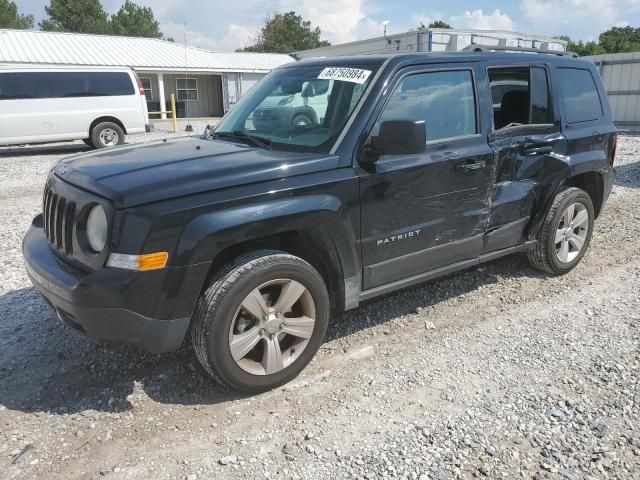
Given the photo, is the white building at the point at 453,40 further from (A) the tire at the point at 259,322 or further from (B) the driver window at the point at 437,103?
(A) the tire at the point at 259,322

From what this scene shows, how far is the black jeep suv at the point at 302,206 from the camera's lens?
2.75m

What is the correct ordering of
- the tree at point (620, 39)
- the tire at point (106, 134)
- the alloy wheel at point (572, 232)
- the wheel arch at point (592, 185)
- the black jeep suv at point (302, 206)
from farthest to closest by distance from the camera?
the tree at point (620, 39), the tire at point (106, 134), the wheel arch at point (592, 185), the alloy wheel at point (572, 232), the black jeep suv at point (302, 206)

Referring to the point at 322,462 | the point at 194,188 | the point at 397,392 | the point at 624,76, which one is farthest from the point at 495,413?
the point at 624,76

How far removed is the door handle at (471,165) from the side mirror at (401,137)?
680 mm

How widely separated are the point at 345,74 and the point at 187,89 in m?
27.1

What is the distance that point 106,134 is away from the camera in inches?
577

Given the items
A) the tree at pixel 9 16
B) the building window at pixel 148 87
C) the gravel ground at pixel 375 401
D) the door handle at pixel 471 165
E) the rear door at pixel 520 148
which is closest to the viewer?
the gravel ground at pixel 375 401

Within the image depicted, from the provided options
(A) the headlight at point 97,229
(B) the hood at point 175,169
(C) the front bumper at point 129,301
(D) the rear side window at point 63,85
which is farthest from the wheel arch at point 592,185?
(D) the rear side window at point 63,85

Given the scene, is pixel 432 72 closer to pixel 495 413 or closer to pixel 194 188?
pixel 194 188

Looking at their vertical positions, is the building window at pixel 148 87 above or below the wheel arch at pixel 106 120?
above

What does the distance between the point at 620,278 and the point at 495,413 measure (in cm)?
272

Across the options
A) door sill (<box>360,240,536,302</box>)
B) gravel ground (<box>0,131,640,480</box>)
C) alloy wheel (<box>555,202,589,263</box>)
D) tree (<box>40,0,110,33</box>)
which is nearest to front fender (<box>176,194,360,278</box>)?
door sill (<box>360,240,536,302</box>)

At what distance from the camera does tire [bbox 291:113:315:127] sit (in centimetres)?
357

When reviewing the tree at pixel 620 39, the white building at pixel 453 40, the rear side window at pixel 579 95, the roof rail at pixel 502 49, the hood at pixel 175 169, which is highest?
the tree at pixel 620 39
